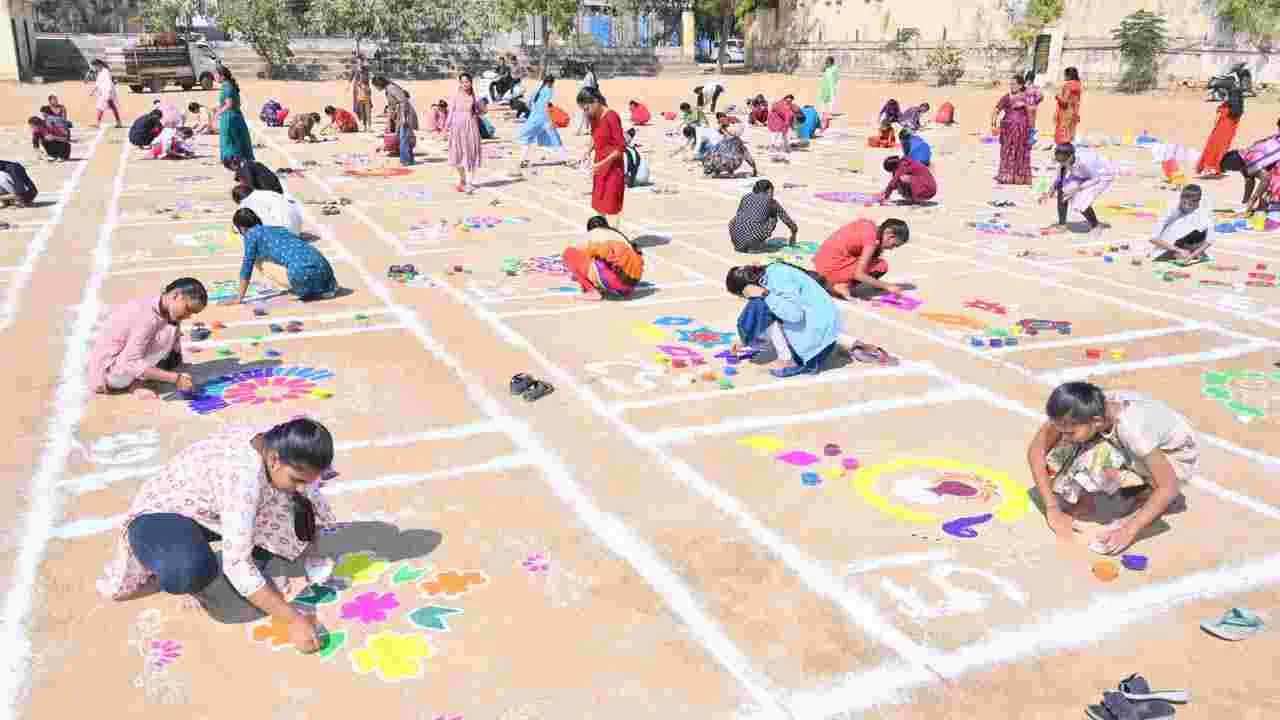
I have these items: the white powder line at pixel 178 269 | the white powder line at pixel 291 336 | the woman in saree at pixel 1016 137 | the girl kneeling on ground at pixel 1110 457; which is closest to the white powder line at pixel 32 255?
the white powder line at pixel 178 269

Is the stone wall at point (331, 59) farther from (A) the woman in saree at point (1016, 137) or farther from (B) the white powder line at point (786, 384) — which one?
(B) the white powder line at point (786, 384)

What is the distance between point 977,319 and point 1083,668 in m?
5.14

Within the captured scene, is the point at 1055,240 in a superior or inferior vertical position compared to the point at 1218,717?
superior

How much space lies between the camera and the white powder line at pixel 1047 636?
3678mm

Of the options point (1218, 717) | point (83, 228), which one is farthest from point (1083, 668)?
point (83, 228)

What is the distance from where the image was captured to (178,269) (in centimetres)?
1000

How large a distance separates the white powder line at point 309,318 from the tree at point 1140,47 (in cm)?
2988

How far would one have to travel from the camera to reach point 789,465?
562 cm

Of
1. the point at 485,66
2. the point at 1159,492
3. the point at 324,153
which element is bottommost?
the point at 1159,492

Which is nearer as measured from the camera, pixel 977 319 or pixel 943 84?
pixel 977 319

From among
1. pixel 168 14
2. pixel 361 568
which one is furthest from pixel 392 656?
pixel 168 14

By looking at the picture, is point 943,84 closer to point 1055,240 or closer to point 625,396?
point 1055,240

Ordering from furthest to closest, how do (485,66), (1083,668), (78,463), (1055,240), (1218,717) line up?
1. (485,66)
2. (1055,240)
3. (78,463)
4. (1083,668)
5. (1218,717)

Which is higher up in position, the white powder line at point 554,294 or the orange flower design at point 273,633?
the white powder line at point 554,294
